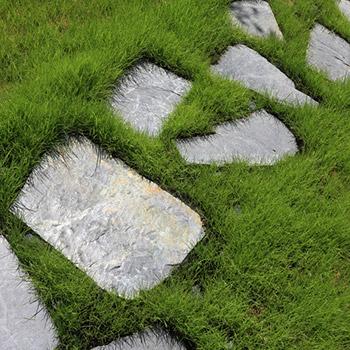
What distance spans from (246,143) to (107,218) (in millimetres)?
889

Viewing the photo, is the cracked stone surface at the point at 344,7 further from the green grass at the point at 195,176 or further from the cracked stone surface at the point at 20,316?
the cracked stone surface at the point at 20,316

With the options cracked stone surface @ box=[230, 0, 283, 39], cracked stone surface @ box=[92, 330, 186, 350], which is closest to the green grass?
cracked stone surface @ box=[92, 330, 186, 350]

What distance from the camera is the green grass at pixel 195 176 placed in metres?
1.93

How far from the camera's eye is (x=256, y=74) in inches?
119

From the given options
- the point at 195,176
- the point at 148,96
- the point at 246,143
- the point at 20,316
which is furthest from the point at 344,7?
the point at 20,316

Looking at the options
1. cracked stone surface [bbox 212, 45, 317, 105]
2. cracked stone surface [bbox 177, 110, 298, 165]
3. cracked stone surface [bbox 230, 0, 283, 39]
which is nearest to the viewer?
cracked stone surface [bbox 177, 110, 298, 165]

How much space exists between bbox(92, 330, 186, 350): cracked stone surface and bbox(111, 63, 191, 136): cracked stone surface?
96 cm

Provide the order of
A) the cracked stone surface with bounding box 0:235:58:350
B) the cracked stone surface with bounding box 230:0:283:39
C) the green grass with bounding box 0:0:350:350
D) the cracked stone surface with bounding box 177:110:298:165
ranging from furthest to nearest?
the cracked stone surface with bounding box 230:0:283:39, the cracked stone surface with bounding box 177:110:298:165, the green grass with bounding box 0:0:350:350, the cracked stone surface with bounding box 0:235:58:350

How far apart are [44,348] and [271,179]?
4.21ft

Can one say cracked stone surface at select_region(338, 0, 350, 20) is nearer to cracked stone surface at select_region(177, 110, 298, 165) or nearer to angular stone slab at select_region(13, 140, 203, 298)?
cracked stone surface at select_region(177, 110, 298, 165)

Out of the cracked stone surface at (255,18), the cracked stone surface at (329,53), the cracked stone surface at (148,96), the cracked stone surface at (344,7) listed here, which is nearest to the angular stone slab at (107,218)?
the cracked stone surface at (148,96)

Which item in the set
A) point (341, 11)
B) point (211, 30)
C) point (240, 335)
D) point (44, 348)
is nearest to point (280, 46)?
point (211, 30)

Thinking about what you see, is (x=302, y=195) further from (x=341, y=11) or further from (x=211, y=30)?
(x=341, y=11)

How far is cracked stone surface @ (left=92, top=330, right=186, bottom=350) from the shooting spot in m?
1.83
